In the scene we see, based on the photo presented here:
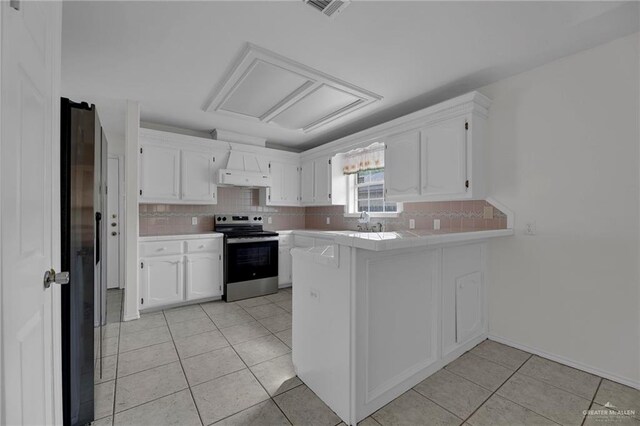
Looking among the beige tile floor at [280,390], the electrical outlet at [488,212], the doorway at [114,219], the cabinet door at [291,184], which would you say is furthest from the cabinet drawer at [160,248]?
the electrical outlet at [488,212]

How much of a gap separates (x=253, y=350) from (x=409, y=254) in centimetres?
156

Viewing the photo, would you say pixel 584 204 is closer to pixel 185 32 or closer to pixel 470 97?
pixel 470 97

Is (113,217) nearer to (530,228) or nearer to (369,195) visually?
(369,195)

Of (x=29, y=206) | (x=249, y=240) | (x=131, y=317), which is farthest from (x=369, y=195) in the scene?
(x=29, y=206)

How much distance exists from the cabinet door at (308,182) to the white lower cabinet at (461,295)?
101 inches

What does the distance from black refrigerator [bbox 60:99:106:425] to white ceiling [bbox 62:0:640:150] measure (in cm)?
83

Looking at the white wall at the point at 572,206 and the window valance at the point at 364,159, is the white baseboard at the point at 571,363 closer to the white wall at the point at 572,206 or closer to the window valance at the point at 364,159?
the white wall at the point at 572,206

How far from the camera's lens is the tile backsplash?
2785 millimetres

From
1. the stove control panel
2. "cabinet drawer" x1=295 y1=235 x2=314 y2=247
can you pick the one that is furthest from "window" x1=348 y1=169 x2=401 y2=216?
the stove control panel

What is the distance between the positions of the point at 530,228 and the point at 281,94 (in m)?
2.55

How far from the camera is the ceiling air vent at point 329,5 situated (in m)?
1.61

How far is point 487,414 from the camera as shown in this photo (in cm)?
164

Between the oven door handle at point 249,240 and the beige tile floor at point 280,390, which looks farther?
the oven door handle at point 249,240

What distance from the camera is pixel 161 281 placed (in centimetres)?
332
